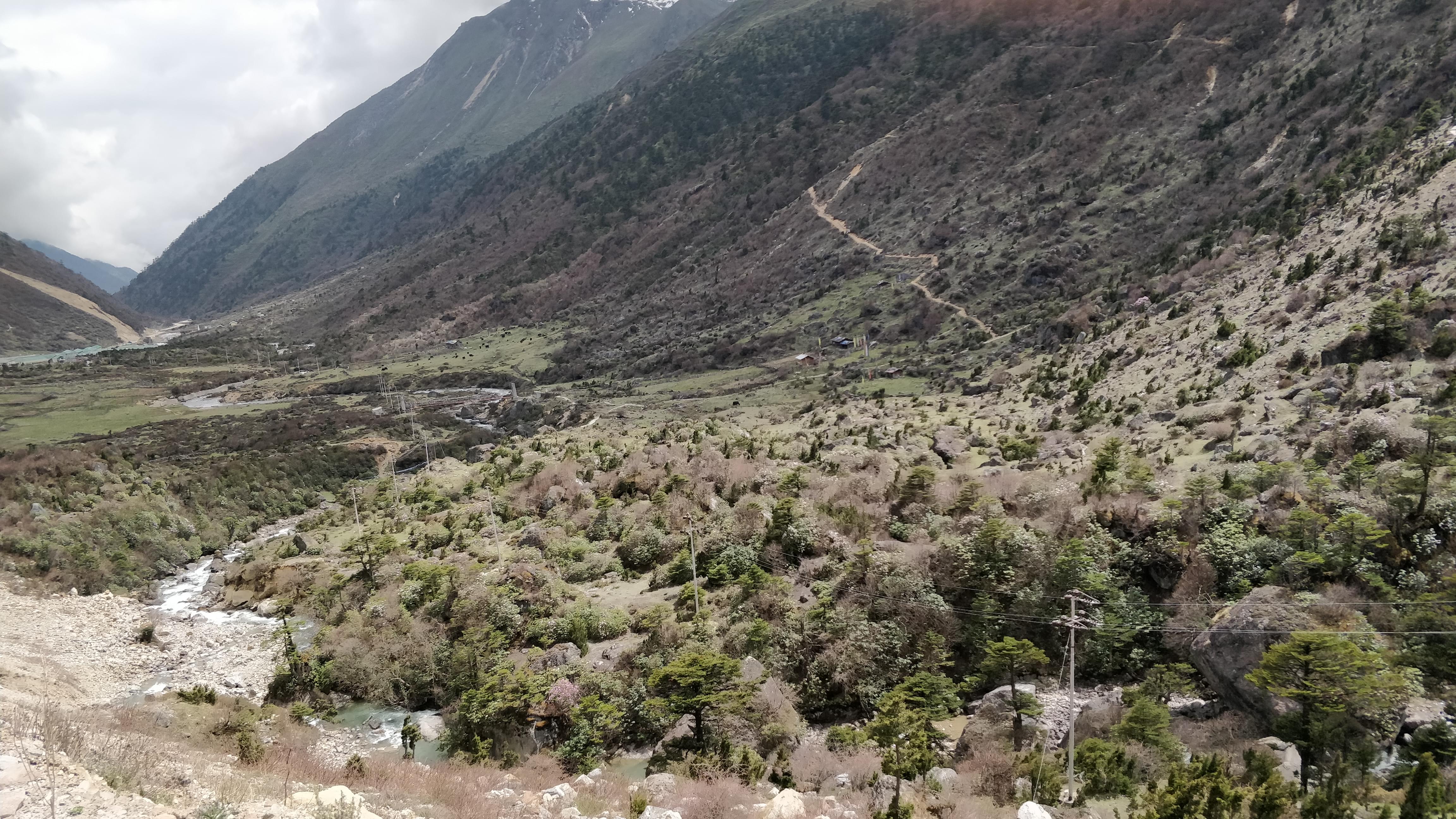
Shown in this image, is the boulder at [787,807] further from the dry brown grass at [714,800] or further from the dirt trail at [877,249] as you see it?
the dirt trail at [877,249]

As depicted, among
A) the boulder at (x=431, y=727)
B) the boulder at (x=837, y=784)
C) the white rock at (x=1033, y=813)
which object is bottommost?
the boulder at (x=837, y=784)

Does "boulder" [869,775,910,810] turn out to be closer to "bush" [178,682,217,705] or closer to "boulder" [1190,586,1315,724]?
"boulder" [1190,586,1315,724]

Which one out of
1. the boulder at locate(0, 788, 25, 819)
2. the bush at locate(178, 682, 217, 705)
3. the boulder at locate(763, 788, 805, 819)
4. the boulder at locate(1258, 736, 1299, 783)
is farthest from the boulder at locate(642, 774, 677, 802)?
the bush at locate(178, 682, 217, 705)

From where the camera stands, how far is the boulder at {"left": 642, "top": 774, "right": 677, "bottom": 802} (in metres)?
16.5

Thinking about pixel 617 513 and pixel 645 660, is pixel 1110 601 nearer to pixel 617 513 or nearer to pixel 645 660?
pixel 645 660

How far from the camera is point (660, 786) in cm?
1741

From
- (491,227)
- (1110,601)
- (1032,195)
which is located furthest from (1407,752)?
(491,227)

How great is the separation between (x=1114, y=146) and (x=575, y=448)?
3237 inches

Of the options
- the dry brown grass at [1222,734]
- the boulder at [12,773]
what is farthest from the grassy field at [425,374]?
the boulder at [12,773]

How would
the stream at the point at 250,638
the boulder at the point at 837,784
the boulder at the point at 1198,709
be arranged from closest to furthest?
the boulder at the point at 837,784 → the boulder at the point at 1198,709 → the stream at the point at 250,638

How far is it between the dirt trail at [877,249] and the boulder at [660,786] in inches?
2395

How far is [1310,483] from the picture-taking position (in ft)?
68.4

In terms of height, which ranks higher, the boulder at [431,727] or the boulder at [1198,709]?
the boulder at [431,727]

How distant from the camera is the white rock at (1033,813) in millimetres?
13578
